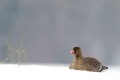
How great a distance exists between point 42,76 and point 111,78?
1.81 m

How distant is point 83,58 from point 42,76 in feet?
9.54

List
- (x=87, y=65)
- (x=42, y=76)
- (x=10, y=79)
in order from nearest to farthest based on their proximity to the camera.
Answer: (x=10, y=79)
(x=42, y=76)
(x=87, y=65)

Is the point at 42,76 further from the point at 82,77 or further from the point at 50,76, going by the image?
the point at 82,77

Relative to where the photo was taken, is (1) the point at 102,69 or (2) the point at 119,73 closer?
(2) the point at 119,73

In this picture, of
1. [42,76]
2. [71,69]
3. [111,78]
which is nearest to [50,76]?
[42,76]

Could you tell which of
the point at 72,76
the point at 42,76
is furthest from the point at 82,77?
the point at 42,76

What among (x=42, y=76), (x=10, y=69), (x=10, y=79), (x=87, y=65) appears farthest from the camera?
(x=87, y=65)

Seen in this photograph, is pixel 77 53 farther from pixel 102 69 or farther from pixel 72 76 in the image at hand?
pixel 72 76

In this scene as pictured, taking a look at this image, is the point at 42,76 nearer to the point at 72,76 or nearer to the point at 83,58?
the point at 72,76

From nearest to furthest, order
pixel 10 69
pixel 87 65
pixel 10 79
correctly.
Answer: pixel 10 79
pixel 10 69
pixel 87 65

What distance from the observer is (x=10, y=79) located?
28.5ft

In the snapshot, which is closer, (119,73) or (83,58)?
(119,73)

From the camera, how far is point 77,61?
11.9 meters

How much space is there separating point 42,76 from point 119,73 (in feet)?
9.07
